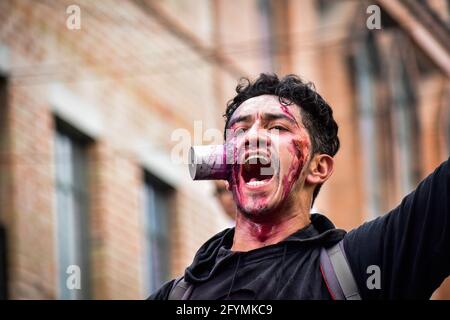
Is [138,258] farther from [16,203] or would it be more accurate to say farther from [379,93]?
[379,93]

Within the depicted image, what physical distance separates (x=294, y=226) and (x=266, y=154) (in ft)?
1.17

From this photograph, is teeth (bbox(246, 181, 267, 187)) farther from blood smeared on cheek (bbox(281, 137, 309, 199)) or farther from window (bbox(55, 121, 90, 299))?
window (bbox(55, 121, 90, 299))

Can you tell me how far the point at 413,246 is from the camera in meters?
10.8

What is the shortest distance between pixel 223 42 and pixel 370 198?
24.1 ft

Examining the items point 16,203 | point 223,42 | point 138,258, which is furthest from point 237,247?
point 223,42

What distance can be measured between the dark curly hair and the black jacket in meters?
0.50

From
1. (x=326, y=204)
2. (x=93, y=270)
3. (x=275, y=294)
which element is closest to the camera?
(x=275, y=294)

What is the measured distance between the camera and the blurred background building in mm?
21453

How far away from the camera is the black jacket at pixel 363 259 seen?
10.7 m

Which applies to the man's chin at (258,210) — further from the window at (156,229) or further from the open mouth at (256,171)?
the window at (156,229)

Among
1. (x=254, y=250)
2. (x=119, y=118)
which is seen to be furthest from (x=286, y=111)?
(x=119, y=118)

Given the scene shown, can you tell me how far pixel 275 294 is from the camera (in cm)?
1092

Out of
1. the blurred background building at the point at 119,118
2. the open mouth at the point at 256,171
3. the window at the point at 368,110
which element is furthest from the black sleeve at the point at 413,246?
the window at the point at 368,110

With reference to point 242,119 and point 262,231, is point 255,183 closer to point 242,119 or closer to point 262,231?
point 262,231
